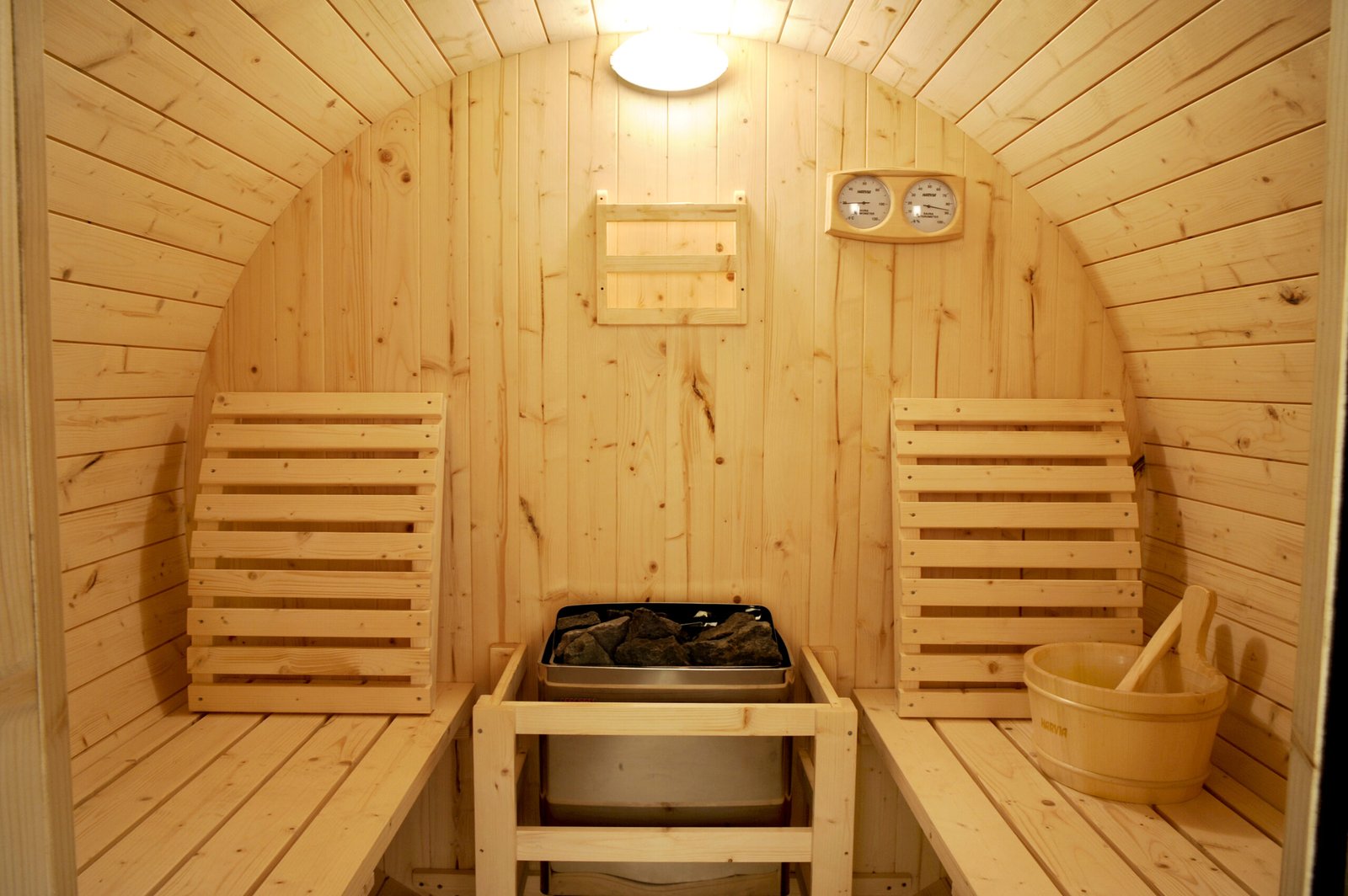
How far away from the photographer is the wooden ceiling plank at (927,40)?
5.98 feet

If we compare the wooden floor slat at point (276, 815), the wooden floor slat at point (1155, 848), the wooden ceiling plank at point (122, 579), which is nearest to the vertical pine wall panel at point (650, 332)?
the wooden ceiling plank at point (122, 579)

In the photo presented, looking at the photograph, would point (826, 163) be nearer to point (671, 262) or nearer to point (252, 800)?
point (671, 262)

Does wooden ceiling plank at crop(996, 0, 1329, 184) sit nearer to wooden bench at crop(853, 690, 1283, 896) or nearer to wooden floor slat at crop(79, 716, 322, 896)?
wooden bench at crop(853, 690, 1283, 896)

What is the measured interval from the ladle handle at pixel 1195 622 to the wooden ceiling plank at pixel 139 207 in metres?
2.30

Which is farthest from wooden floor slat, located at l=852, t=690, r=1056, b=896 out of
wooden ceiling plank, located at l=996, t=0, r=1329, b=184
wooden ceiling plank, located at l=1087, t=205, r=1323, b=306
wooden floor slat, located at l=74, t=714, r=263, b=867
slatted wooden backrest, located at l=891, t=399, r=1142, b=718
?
wooden floor slat, located at l=74, t=714, r=263, b=867

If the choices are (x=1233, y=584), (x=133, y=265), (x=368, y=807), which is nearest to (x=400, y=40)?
(x=133, y=265)

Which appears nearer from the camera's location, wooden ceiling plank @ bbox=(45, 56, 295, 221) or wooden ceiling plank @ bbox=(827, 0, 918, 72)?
wooden ceiling plank @ bbox=(45, 56, 295, 221)

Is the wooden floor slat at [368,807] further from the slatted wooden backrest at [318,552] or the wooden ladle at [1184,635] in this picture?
the wooden ladle at [1184,635]

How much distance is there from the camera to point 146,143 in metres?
1.71

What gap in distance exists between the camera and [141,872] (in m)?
1.48

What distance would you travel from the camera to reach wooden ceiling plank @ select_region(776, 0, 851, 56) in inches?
79.1

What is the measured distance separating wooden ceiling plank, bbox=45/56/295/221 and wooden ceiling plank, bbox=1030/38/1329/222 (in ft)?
6.35

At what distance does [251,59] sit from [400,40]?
0.38m

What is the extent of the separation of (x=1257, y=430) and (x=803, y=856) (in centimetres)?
133
